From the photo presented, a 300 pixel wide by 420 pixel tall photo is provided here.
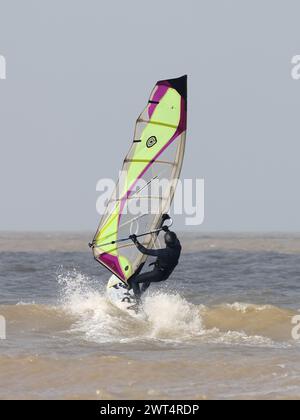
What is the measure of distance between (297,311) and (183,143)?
4.18 metres

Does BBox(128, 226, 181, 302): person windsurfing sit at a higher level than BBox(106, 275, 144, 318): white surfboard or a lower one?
higher

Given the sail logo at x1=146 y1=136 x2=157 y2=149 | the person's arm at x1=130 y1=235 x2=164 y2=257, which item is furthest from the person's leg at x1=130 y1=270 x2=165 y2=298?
the sail logo at x1=146 y1=136 x2=157 y2=149

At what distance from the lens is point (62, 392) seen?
28.2ft

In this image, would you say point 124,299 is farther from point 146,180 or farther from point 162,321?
point 146,180

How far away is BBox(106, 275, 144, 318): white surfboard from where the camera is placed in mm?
13000

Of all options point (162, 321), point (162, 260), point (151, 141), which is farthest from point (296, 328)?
point (151, 141)

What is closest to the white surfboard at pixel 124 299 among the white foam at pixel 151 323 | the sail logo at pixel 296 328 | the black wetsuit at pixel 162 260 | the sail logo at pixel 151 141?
the white foam at pixel 151 323

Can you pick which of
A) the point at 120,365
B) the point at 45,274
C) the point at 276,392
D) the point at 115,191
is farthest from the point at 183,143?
the point at 45,274

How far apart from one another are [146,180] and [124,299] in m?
2.05

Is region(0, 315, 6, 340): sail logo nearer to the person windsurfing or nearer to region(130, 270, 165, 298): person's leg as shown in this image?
region(130, 270, 165, 298): person's leg

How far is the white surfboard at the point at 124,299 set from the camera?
13.0m

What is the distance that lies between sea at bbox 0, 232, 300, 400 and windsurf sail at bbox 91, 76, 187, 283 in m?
1.01

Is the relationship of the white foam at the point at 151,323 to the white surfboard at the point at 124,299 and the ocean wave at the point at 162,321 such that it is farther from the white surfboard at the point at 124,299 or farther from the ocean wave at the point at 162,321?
the white surfboard at the point at 124,299

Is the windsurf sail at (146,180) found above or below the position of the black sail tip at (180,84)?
below
